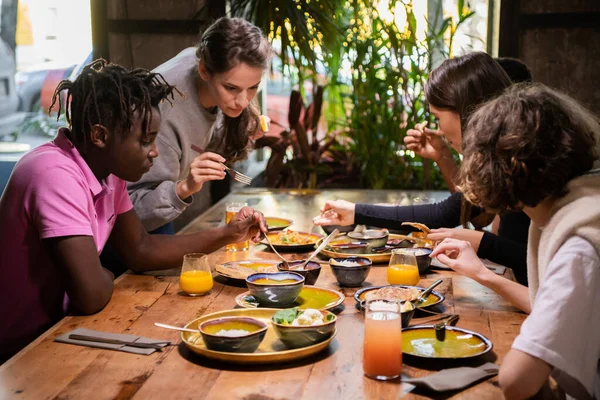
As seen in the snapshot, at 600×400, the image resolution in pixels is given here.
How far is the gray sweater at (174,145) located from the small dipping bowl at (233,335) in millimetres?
1050

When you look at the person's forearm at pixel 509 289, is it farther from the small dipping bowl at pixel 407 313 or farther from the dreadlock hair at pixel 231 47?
the dreadlock hair at pixel 231 47

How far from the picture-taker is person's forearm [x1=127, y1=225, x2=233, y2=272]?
2439mm

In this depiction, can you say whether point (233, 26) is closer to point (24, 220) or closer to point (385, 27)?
point (24, 220)

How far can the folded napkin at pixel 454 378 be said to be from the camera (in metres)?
1.49

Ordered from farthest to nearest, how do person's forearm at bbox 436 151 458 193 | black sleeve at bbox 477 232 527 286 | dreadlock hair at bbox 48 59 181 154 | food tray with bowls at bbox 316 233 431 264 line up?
1. person's forearm at bbox 436 151 458 193
2. food tray with bowls at bbox 316 233 431 264
3. black sleeve at bbox 477 232 527 286
4. dreadlock hair at bbox 48 59 181 154

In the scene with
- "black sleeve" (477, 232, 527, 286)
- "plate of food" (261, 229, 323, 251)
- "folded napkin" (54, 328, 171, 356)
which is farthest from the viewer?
"plate of food" (261, 229, 323, 251)

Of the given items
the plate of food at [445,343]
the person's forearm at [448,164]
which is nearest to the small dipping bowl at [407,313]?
the plate of food at [445,343]

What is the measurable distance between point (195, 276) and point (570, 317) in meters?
1.09

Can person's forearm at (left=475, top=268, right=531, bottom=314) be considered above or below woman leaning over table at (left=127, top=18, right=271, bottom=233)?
below

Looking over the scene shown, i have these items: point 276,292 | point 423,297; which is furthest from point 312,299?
point 423,297

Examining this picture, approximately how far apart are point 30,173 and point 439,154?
1953mm

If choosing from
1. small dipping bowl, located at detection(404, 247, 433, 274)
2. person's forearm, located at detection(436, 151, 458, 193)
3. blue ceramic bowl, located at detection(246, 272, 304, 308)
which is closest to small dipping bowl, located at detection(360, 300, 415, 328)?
blue ceramic bowl, located at detection(246, 272, 304, 308)

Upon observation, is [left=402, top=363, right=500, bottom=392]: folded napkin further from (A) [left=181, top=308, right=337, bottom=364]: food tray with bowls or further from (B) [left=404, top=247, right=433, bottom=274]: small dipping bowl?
(B) [left=404, top=247, right=433, bottom=274]: small dipping bowl

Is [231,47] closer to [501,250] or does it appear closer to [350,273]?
[350,273]
